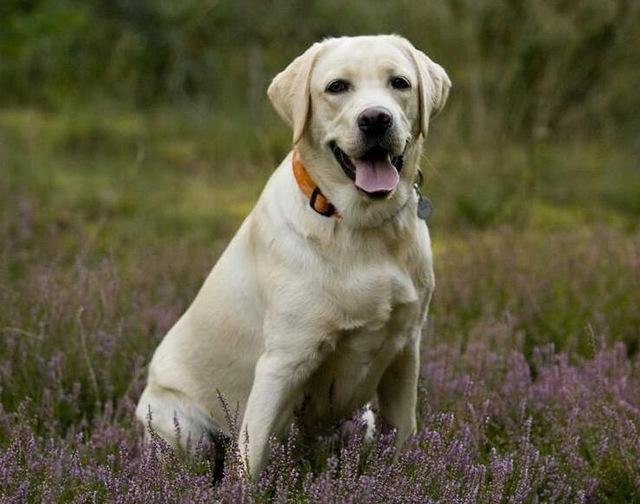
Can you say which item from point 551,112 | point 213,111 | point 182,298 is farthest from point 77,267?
point 213,111

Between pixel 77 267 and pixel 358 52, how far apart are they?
2.03 m

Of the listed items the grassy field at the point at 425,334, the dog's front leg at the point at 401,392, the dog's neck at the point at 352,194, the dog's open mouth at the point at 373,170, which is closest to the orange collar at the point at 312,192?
the dog's neck at the point at 352,194

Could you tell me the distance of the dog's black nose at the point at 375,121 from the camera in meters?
3.00

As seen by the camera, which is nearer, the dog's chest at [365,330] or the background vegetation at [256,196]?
the dog's chest at [365,330]

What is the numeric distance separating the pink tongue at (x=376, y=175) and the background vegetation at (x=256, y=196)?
735mm

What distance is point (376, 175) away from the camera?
10.2 ft

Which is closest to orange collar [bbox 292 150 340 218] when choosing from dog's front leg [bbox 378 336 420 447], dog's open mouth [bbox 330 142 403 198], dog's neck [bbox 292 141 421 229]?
dog's neck [bbox 292 141 421 229]

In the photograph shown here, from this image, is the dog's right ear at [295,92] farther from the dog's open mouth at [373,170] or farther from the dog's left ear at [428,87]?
the dog's left ear at [428,87]

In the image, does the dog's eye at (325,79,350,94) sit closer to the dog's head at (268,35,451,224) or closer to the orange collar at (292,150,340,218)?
the dog's head at (268,35,451,224)

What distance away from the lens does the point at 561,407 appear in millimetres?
3619

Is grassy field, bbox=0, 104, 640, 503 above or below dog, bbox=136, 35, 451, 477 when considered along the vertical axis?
below

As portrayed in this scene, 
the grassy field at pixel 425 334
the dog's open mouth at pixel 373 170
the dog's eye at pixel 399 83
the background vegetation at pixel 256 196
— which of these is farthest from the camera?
the background vegetation at pixel 256 196

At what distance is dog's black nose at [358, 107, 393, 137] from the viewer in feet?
9.83

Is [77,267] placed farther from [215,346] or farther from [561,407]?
[561,407]
